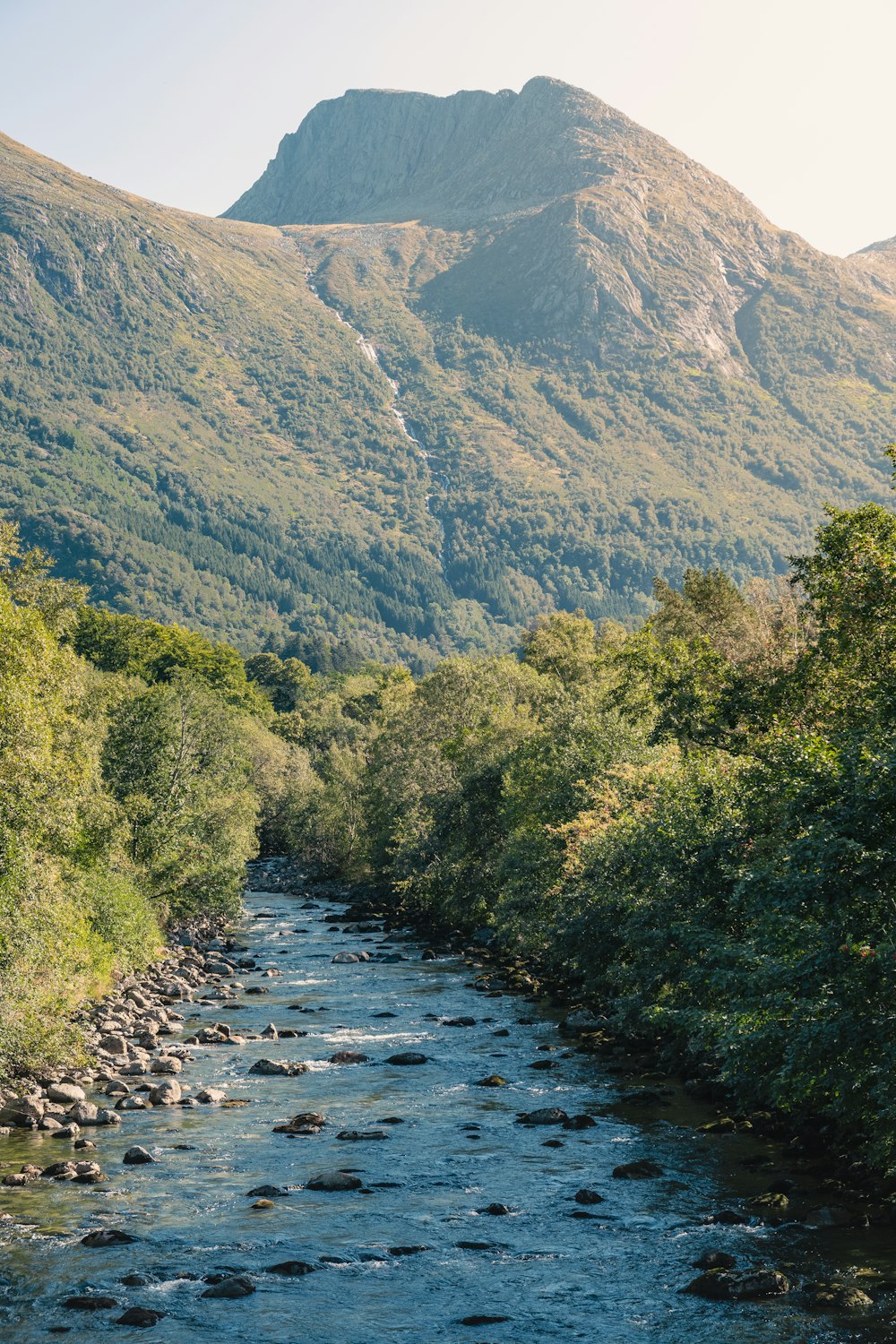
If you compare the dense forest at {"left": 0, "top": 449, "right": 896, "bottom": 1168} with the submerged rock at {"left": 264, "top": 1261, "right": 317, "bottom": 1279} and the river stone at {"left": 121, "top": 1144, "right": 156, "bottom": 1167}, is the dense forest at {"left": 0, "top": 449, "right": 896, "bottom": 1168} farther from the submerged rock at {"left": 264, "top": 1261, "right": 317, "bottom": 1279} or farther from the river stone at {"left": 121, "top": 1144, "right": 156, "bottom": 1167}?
the submerged rock at {"left": 264, "top": 1261, "right": 317, "bottom": 1279}

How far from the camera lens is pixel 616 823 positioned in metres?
45.6

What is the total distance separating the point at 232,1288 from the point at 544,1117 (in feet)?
47.8

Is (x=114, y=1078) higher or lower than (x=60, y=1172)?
lower

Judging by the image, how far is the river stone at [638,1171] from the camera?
31.1 meters

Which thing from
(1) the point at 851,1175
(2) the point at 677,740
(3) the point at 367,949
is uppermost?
(2) the point at 677,740

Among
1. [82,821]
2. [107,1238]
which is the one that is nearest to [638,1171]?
[107,1238]

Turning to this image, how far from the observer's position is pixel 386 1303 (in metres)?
23.8

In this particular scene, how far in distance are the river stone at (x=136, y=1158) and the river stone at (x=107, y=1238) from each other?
5428 mm

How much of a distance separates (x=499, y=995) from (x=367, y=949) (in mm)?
18351

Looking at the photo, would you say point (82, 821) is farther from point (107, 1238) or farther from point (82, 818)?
point (107, 1238)

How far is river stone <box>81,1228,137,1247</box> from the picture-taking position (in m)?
26.4

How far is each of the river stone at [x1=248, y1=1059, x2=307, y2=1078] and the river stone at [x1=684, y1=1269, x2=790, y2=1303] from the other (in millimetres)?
21935

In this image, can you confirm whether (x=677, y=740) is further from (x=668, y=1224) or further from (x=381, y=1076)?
(x=668, y=1224)

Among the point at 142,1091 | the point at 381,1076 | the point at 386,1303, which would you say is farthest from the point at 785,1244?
the point at 142,1091
